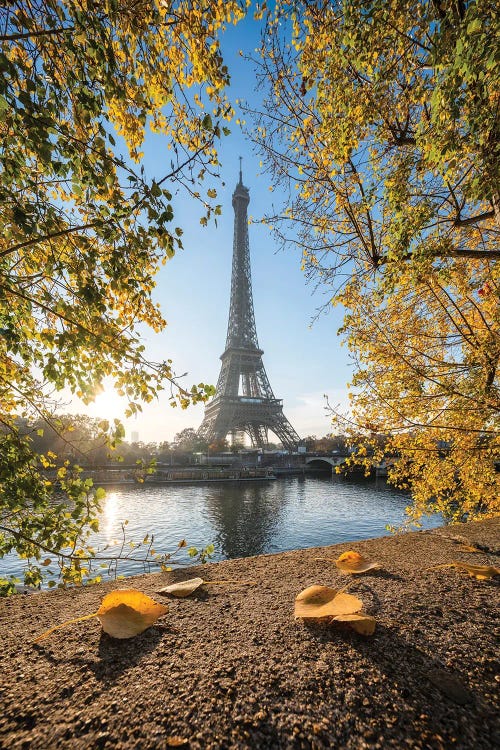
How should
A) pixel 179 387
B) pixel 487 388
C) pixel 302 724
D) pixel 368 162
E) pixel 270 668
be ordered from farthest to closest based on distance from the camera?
pixel 487 388 < pixel 368 162 < pixel 179 387 < pixel 270 668 < pixel 302 724

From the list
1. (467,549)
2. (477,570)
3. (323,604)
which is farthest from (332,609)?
(467,549)

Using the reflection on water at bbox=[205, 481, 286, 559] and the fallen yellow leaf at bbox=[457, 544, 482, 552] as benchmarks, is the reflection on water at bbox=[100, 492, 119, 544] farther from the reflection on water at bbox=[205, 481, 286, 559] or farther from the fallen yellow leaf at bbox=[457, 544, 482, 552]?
the fallen yellow leaf at bbox=[457, 544, 482, 552]

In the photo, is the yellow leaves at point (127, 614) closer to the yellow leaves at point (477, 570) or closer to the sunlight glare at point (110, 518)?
the yellow leaves at point (477, 570)

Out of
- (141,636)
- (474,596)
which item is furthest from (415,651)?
(141,636)

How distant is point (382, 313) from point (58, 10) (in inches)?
232

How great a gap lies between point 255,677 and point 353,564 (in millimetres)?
1893

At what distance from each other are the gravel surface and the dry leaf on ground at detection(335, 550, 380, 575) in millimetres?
455

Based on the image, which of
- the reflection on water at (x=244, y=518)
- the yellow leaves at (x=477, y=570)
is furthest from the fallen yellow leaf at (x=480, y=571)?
the reflection on water at (x=244, y=518)

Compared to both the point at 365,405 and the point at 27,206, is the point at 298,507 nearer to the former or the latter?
the point at 365,405

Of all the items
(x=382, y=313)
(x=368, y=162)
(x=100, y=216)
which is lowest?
(x=100, y=216)

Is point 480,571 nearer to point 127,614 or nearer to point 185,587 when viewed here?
point 185,587

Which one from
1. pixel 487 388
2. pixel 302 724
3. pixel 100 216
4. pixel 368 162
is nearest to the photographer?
pixel 302 724

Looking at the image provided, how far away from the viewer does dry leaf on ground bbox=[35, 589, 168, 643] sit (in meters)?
1.77

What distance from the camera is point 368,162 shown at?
433 cm
